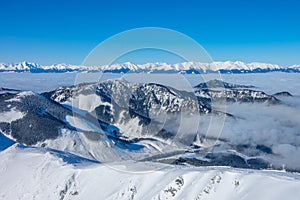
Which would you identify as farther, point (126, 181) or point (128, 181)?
point (126, 181)

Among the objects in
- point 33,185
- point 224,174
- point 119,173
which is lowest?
point 33,185

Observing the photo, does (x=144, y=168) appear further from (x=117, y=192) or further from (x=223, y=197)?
(x=223, y=197)

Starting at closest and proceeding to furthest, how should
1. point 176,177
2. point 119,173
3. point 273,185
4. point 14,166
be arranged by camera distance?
point 273,185, point 176,177, point 119,173, point 14,166

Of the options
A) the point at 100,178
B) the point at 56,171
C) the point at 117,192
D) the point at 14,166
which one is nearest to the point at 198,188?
the point at 117,192

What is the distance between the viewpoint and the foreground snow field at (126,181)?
3415 inches

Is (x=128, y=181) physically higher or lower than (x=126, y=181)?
higher

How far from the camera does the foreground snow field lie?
285ft

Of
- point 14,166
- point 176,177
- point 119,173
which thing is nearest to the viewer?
point 176,177

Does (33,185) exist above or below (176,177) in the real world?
below

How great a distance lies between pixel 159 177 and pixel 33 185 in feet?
164

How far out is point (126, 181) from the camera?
379ft

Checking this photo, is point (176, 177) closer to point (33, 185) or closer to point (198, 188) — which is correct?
point (198, 188)

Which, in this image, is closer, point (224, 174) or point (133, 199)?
point (224, 174)

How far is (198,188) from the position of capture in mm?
96000
